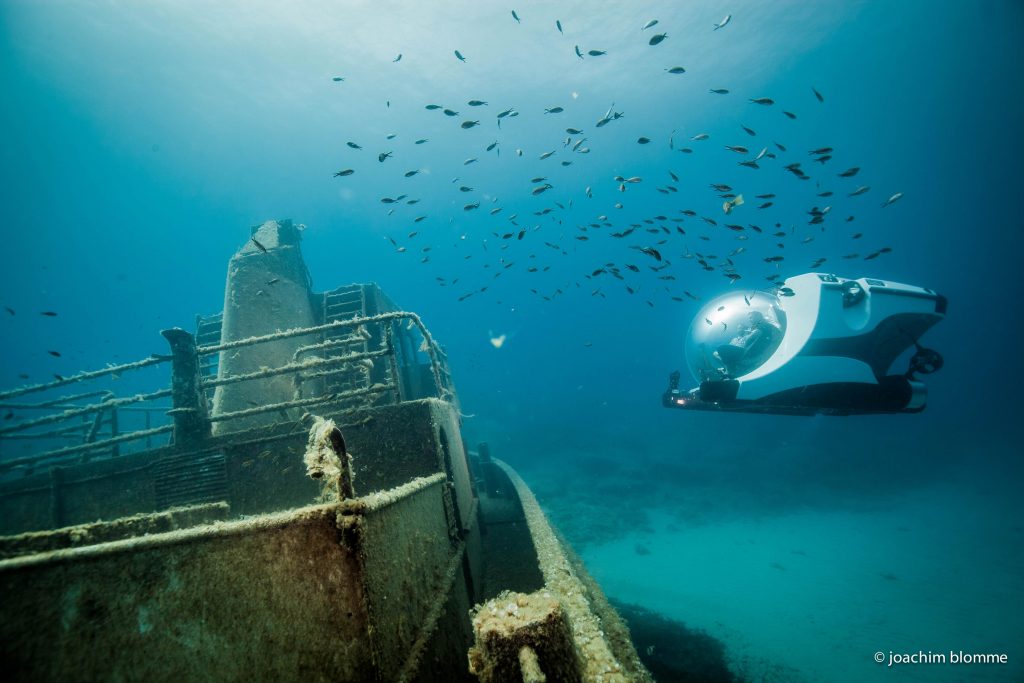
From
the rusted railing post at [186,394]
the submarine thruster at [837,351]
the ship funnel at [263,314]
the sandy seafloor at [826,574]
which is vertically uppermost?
the ship funnel at [263,314]

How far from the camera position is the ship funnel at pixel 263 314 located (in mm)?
6277

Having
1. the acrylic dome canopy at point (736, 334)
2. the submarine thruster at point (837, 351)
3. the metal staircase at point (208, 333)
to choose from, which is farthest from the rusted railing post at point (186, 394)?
the acrylic dome canopy at point (736, 334)

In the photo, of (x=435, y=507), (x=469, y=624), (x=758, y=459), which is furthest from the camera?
(x=758, y=459)

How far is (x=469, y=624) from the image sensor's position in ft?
10.6

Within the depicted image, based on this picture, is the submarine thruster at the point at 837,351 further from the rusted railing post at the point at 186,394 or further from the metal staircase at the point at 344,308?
the rusted railing post at the point at 186,394

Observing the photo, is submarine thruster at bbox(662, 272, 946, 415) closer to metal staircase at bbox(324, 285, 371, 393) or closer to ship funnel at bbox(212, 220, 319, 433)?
metal staircase at bbox(324, 285, 371, 393)

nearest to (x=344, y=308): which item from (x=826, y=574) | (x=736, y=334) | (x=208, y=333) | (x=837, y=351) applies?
(x=208, y=333)

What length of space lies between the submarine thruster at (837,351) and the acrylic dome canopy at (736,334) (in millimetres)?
32

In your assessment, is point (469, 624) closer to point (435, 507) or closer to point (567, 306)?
point (435, 507)

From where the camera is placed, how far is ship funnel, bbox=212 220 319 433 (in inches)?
247

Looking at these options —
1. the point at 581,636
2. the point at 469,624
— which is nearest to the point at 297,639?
the point at 581,636

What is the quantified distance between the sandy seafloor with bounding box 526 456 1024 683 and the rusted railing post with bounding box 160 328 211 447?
9685 mm

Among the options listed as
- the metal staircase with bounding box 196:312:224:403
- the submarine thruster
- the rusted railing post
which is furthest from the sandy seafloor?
the metal staircase with bounding box 196:312:224:403

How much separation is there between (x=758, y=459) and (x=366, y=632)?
32941 millimetres
